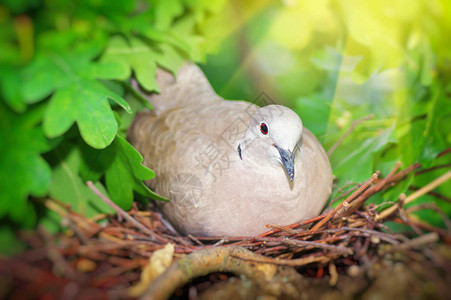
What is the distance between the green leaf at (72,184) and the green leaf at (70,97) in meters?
0.29

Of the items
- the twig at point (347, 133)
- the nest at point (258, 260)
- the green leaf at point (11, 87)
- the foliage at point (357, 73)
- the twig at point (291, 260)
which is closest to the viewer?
the nest at point (258, 260)

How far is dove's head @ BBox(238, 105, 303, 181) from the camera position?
52.3 inches

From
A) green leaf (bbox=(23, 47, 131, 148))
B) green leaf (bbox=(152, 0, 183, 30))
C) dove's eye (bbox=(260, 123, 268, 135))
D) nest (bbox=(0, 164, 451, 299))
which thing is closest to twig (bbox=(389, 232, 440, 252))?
nest (bbox=(0, 164, 451, 299))

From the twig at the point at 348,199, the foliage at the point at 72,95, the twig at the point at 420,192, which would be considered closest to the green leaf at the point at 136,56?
the foliage at the point at 72,95

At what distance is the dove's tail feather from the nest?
673mm

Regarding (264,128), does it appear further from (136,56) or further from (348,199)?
(136,56)

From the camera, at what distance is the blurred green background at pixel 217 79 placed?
1203 millimetres

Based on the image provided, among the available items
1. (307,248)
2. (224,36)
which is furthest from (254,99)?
(307,248)

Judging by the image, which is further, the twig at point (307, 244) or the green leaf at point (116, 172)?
the green leaf at point (116, 172)

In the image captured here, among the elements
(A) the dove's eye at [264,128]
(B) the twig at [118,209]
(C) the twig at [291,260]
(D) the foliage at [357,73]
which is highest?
(D) the foliage at [357,73]

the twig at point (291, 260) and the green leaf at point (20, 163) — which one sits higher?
the green leaf at point (20, 163)

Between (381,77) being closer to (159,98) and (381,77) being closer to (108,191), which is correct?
(159,98)

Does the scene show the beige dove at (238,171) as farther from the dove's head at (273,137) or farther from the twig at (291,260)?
the twig at (291,260)

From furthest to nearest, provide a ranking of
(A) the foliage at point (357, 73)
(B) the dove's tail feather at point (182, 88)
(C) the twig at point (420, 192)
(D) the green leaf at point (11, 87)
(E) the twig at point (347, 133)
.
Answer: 1. (B) the dove's tail feather at point (182, 88)
2. (E) the twig at point (347, 133)
3. (A) the foliage at point (357, 73)
4. (C) the twig at point (420, 192)
5. (D) the green leaf at point (11, 87)
